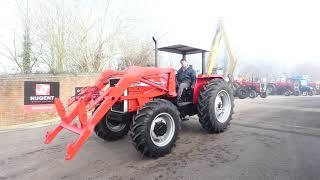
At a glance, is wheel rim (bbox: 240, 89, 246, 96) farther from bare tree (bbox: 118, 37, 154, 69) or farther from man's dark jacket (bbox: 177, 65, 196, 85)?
man's dark jacket (bbox: 177, 65, 196, 85)

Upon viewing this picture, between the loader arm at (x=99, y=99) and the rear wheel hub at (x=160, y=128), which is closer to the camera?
the loader arm at (x=99, y=99)

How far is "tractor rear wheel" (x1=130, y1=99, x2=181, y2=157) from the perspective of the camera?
17.7 ft

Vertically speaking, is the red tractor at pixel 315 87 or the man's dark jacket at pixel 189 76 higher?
the man's dark jacket at pixel 189 76

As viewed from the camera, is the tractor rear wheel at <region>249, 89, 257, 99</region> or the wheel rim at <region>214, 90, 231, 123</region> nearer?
the wheel rim at <region>214, 90, 231, 123</region>

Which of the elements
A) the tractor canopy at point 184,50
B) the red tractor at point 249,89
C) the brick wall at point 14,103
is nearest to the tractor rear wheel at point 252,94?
the red tractor at point 249,89

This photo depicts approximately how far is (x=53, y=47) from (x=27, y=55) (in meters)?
2.26

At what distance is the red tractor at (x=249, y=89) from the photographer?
23.4m

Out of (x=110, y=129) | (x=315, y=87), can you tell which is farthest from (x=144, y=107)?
(x=315, y=87)

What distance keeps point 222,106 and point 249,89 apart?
56.3 feet

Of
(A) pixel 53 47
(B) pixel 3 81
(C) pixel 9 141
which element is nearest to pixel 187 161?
(C) pixel 9 141

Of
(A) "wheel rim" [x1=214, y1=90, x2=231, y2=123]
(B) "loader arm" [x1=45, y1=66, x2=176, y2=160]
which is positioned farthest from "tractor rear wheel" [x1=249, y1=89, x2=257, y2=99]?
(B) "loader arm" [x1=45, y1=66, x2=176, y2=160]

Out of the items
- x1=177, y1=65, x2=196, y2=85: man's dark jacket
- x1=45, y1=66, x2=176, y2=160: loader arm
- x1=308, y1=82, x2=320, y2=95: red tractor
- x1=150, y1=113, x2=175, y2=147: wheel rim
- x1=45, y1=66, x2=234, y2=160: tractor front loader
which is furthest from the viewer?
x1=308, y1=82, x2=320, y2=95: red tractor

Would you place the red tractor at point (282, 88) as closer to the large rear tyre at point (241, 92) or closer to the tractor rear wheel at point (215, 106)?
the large rear tyre at point (241, 92)

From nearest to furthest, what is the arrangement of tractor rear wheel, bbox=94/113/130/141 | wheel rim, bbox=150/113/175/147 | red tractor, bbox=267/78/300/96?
wheel rim, bbox=150/113/175/147, tractor rear wheel, bbox=94/113/130/141, red tractor, bbox=267/78/300/96
